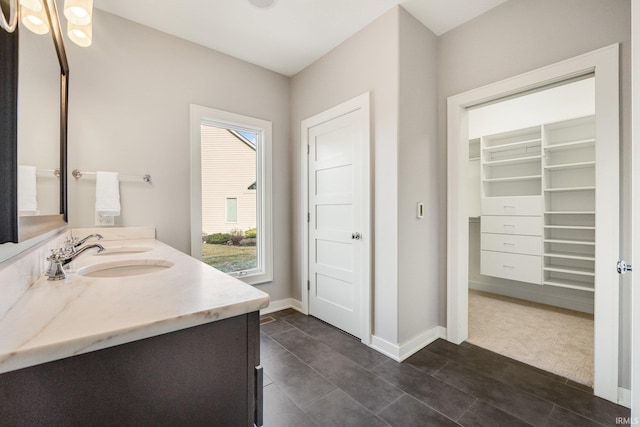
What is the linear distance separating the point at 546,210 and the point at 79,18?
424 centimetres

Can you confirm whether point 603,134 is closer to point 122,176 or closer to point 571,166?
point 571,166

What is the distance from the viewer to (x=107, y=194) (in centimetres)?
207

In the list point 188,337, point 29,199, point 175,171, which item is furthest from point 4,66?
point 175,171

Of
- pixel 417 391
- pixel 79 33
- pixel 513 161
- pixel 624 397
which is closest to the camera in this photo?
pixel 79 33

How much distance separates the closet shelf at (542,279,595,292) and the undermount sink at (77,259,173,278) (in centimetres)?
367

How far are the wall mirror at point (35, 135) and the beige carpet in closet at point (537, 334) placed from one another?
113 inches

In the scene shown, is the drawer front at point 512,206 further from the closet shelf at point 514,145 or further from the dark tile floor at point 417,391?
the dark tile floor at point 417,391

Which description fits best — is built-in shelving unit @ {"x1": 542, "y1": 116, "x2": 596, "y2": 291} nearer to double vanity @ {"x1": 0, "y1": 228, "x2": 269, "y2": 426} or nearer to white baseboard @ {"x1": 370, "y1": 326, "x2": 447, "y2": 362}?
white baseboard @ {"x1": 370, "y1": 326, "x2": 447, "y2": 362}

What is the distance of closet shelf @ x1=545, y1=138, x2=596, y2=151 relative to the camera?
2.86m

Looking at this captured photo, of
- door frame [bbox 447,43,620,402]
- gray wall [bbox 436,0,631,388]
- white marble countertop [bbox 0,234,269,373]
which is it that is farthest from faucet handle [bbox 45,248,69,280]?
door frame [bbox 447,43,620,402]

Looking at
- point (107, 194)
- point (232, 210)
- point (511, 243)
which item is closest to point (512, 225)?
point (511, 243)

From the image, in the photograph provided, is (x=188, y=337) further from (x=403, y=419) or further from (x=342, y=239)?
(x=342, y=239)

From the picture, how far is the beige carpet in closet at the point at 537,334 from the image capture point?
2027mm

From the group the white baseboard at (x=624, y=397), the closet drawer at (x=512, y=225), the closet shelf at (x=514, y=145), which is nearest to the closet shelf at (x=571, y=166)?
the closet shelf at (x=514, y=145)
